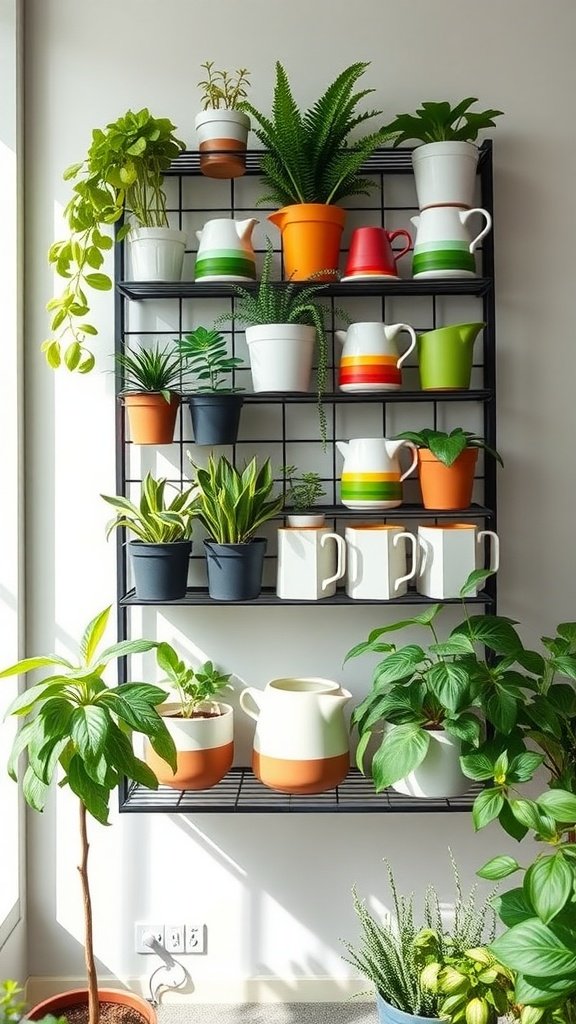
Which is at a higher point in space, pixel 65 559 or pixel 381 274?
pixel 381 274

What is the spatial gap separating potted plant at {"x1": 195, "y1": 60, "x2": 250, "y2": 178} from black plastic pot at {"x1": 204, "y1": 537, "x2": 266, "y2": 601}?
0.70 metres

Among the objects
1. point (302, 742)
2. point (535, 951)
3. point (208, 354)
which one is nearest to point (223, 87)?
point (208, 354)

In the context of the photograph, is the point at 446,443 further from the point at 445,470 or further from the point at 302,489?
the point at 302,489

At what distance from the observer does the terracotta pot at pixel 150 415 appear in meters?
1.61

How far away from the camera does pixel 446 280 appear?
5.27 ft

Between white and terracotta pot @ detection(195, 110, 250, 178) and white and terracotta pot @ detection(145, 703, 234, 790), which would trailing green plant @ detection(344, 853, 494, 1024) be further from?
white and terracotta pot @ detection(195, 110, 250, 178)

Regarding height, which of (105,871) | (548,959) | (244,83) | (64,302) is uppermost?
(244,83)

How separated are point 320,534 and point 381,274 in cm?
49

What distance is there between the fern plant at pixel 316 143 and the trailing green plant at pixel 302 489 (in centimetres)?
52

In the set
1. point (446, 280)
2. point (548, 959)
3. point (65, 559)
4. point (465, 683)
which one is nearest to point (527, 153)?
point (446, 280)

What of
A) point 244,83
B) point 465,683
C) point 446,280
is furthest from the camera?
point 244,83

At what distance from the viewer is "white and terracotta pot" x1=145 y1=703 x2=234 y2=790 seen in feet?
5.27

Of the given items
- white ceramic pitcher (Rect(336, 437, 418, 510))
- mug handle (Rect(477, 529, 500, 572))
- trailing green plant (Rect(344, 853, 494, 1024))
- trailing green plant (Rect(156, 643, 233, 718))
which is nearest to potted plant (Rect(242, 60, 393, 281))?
white ceramic pitcher (Rect(336, 437, 418, 510))

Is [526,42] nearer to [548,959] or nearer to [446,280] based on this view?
[446,280]
